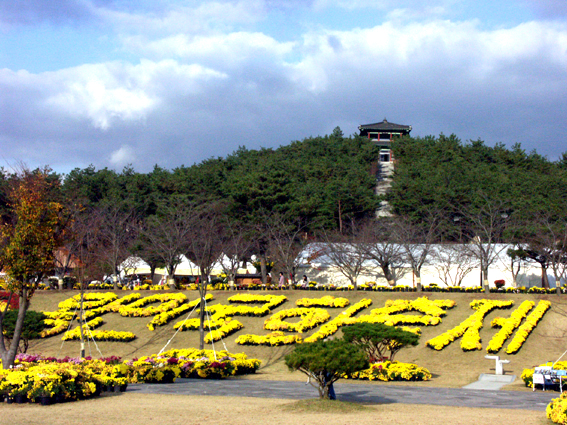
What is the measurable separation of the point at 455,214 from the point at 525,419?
42.3 metres

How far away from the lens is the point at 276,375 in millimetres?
21109

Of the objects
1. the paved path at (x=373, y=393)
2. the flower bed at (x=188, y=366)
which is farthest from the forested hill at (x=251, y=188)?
the paved path at (x=373, y=393)

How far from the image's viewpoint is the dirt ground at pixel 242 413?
10.4m

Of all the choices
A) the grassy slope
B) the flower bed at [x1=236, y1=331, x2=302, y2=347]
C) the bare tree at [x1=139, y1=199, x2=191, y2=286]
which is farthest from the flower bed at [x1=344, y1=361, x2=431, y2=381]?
the bare tree at [x1=139, y1=199, x2=191, y2=286]

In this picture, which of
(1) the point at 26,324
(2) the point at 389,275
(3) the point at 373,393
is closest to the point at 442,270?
(2) the point at 389,275

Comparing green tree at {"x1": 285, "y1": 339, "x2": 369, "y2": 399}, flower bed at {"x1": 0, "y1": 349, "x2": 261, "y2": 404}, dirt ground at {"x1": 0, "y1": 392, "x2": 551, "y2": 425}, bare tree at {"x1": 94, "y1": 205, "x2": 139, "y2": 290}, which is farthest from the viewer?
bare tree at {"x1": 94, "y1": 205, "x2": 139, "y2": 290}

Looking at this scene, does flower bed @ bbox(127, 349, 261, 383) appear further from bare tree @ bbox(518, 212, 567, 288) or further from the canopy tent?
the canopy tent

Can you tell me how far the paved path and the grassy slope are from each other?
2.02 meters

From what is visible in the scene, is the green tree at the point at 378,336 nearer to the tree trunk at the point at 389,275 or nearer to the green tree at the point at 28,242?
the green tree at the point at 28,242

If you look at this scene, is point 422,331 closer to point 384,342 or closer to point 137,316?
point 384,342

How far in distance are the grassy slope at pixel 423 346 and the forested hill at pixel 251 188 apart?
14105 mm

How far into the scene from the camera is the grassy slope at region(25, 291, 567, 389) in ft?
71.3

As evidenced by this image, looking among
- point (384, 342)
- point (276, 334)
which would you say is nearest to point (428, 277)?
point (276, 334)

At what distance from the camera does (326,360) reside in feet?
39.9
